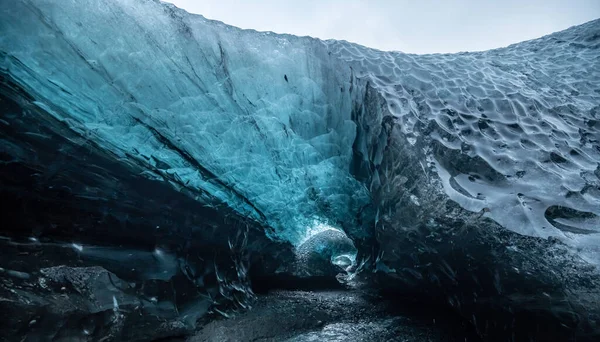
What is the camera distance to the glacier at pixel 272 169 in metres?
2.09

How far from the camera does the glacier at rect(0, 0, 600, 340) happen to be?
6.86ft

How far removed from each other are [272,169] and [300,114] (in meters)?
0.62

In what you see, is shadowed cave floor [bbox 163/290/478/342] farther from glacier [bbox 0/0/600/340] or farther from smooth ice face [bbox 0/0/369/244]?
smooth ice face [bbox 0/0/369/244]

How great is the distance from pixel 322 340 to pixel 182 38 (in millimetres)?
2752

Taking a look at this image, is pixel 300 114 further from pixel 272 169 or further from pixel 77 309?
pixel 77 309

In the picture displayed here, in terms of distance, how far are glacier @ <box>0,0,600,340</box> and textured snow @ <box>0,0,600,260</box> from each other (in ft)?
0.05

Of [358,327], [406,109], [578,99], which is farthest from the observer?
[578,99]

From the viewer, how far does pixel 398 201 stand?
2.91 meters

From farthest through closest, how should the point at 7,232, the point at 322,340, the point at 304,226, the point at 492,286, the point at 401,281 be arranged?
the point at 304,226 < the point at 401,281 < the point at 322,340 < the point at 492,286 < the point at 7,232

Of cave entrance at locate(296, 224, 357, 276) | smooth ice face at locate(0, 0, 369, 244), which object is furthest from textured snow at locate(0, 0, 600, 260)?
cave entrance at locate(296, 224, 357, 276)

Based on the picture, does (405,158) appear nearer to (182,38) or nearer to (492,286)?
(492,286)

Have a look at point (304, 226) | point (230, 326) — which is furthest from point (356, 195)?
point (230, 326)

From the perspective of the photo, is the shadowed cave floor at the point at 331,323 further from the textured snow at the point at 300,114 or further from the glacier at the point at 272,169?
the textured snow at the point at 300,114

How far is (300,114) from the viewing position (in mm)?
3258
